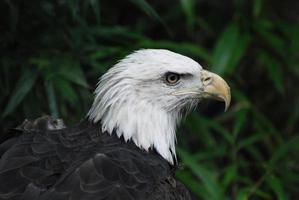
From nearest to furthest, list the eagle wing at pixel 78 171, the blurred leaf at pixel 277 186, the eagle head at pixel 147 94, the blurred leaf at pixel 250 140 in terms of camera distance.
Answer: the eagle wing at pixel 78 171
the eagle head at pixel 147 94
the blurred leaf at pixel 277 186
the blurred leaf at pixel 250 140

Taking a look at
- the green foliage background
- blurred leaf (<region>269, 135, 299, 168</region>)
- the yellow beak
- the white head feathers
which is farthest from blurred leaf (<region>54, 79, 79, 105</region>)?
blurred leaf (<region>269, 135, 299, 168</region>)

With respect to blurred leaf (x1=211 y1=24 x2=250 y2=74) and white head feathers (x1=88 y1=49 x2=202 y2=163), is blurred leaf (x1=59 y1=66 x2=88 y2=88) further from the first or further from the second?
blurred leaf (x1=211 y1=24 x2=250 y2=74)

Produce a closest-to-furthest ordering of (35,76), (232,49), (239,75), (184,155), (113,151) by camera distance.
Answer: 1. (113,151)
2. (35,76)
3. (184,155)
4. (232,49)
5. (239,75)

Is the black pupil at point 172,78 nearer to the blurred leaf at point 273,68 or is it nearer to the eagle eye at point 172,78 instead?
the eagle eye at point 172,78

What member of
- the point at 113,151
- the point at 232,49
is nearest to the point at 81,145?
the point at 113,151

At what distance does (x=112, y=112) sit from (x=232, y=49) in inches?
91.2

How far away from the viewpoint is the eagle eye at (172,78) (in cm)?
504

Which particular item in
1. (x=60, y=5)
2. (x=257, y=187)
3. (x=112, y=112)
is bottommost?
(x=257, y=187)

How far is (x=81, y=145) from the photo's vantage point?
4738 millimetres

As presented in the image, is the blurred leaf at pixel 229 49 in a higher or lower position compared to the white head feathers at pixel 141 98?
higher

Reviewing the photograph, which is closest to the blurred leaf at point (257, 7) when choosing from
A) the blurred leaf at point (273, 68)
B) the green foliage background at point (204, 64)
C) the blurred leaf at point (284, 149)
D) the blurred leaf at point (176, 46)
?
the green foliage background at point (204, 64)

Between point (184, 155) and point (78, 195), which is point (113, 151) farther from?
point (184, 155)

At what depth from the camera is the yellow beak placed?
5.06m

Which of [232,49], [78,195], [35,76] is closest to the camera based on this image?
[78,195]
